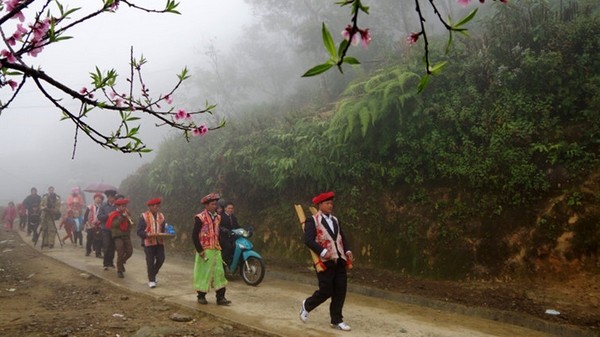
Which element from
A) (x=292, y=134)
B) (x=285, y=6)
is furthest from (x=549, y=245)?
(x=285, y=6)

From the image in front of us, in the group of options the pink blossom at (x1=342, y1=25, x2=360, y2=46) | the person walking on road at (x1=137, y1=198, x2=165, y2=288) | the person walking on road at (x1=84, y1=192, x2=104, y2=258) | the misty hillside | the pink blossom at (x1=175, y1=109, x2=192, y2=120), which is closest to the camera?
the pink blossom at (x1=342, y1=25, x2=360, y2=46)

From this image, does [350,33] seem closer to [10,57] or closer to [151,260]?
[10,57]

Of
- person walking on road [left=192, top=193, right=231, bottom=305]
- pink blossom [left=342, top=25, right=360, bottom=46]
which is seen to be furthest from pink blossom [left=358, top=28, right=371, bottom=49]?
person walking on road [left=192, top=193, right=231, bottom=305]

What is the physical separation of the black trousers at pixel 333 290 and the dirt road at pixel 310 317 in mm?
242

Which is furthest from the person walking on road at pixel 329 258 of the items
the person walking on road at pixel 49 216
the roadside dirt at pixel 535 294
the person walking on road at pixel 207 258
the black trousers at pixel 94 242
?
the person walking on road at pixel 49 216

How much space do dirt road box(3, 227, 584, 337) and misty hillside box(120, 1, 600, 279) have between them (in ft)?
4.54

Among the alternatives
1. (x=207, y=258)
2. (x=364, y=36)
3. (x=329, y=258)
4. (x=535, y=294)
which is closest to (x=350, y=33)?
(x=364, y=36)

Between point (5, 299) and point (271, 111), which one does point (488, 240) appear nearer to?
point (5, 299)

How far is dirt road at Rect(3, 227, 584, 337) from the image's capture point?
5656mm

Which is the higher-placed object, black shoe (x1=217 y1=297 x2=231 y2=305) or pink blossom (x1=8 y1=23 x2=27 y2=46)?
pink blossom (x1=8 y1=23 x2=27 y2=46)

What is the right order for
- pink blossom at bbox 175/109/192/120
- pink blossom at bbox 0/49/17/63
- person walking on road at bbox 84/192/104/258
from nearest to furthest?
pink blossom at bbox 0/49/17/63 → pink blossom at bbox 175/109/192/120 → person walking on road at bbox 84/192/104/258

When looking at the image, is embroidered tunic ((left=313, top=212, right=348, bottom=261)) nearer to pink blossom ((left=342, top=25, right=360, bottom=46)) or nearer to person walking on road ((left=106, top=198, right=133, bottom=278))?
pink blossom ((left=342, top=25, right=360, bottom=46))

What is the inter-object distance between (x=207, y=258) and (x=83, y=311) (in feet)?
6.80

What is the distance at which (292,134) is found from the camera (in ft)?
40.8
